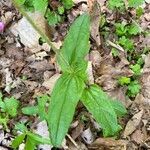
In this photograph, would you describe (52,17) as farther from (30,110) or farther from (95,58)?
(30,110)

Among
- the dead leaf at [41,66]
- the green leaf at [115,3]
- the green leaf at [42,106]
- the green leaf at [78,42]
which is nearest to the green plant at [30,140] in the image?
the green leaf at [42,106]

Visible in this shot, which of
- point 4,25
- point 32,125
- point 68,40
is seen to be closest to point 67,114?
point 68,40

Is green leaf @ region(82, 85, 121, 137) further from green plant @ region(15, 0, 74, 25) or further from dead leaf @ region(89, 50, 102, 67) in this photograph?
green plant @ region(15, 0, 74, 25)

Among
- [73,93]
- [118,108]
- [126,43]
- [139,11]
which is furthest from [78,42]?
[139,11]

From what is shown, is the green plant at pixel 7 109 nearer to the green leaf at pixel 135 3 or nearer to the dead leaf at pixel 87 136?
the dead leaf at pixel 87 136

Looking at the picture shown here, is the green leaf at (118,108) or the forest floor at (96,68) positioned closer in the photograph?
the green leaf at (118,108)

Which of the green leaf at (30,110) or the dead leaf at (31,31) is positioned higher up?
the dead leaf at (31,31)


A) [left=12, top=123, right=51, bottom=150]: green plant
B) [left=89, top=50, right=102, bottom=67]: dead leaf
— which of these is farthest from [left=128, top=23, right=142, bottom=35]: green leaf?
[left=12, top=123, right=51, bottom=150]: green plant
